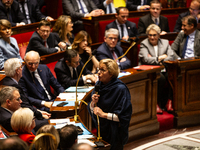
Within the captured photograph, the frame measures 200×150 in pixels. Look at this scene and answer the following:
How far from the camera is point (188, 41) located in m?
4.65

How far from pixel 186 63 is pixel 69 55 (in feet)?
5.06

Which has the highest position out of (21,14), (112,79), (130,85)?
(21,14)

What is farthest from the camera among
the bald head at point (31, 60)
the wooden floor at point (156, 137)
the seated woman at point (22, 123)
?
the wooden floor at point (156, 137)

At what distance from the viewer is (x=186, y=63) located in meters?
3.98

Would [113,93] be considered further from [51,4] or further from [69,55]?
[51,4]

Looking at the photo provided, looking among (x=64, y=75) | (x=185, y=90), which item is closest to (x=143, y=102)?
(x=185, y=90)

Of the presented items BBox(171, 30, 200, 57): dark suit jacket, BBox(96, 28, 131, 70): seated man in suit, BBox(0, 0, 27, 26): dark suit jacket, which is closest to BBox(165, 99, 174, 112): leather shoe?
BBox(96, 28, 131, 70): seated man in suit

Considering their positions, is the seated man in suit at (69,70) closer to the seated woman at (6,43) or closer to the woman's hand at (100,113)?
the seated woman at (6,43)

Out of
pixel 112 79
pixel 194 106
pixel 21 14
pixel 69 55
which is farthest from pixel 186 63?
pixel 21 14

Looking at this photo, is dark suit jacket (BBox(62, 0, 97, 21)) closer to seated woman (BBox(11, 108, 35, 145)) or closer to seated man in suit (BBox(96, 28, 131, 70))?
seated man in suit (BBox(96, 28, 131, 70))

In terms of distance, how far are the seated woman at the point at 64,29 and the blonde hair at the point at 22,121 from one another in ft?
8.79

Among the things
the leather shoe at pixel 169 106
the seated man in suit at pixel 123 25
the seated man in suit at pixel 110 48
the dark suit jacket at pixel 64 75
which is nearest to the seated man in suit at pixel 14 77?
the dark suit jacket at pixel 64 75

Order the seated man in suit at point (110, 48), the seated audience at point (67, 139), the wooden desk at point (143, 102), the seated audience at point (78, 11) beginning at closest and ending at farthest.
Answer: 1. the seated audience at point (67, 139)
2. the wooden desk at point (143, 102)
3. the seated man in suit at point (110, 48)
4. the seated audience at point (78, 11)

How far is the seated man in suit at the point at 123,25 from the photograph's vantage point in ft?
16.8
